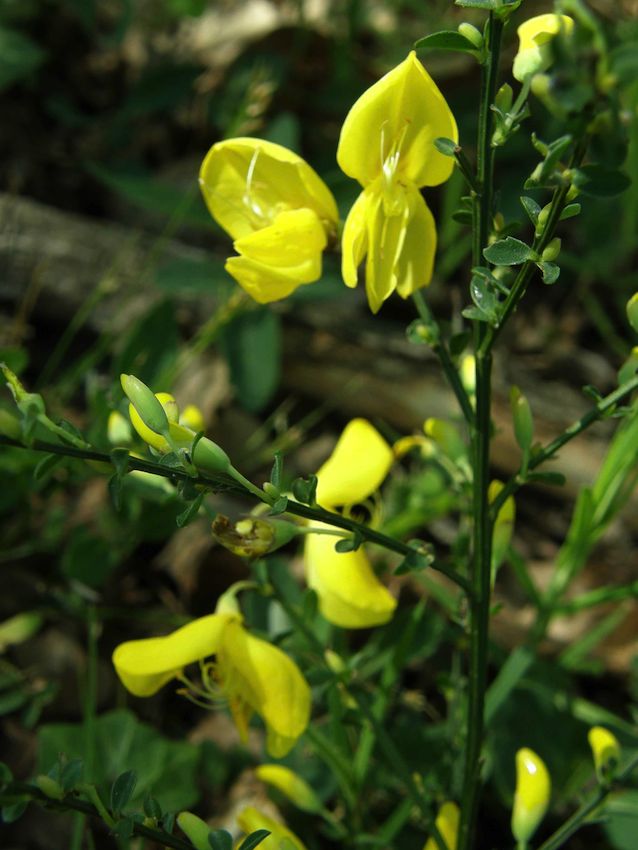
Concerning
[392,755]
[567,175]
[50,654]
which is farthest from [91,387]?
[567,175]

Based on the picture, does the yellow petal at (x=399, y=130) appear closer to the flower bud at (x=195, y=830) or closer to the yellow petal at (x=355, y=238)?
the yellow petal at (x=355, y=238)

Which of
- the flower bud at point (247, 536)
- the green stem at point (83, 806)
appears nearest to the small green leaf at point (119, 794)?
the green stem at point (83, 806)

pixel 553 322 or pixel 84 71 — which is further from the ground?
pixel 84 71

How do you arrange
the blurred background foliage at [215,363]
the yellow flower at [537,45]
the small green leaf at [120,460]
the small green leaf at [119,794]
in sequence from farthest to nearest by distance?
the blurred background foliage at [215,363]
the small green leaf at [119,794]
the small green leaf at [120,460]
the yellow flower at [537,45]

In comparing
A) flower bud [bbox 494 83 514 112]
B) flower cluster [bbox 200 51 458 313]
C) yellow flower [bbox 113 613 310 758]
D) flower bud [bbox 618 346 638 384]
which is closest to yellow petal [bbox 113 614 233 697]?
yellow flower [bbox 113 613 310 758]

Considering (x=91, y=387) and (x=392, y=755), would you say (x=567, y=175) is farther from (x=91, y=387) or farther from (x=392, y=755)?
(x=91, y=387)

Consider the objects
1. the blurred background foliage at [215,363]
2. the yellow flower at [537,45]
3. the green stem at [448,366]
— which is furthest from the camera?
the blurred background foliage at [215,363]
